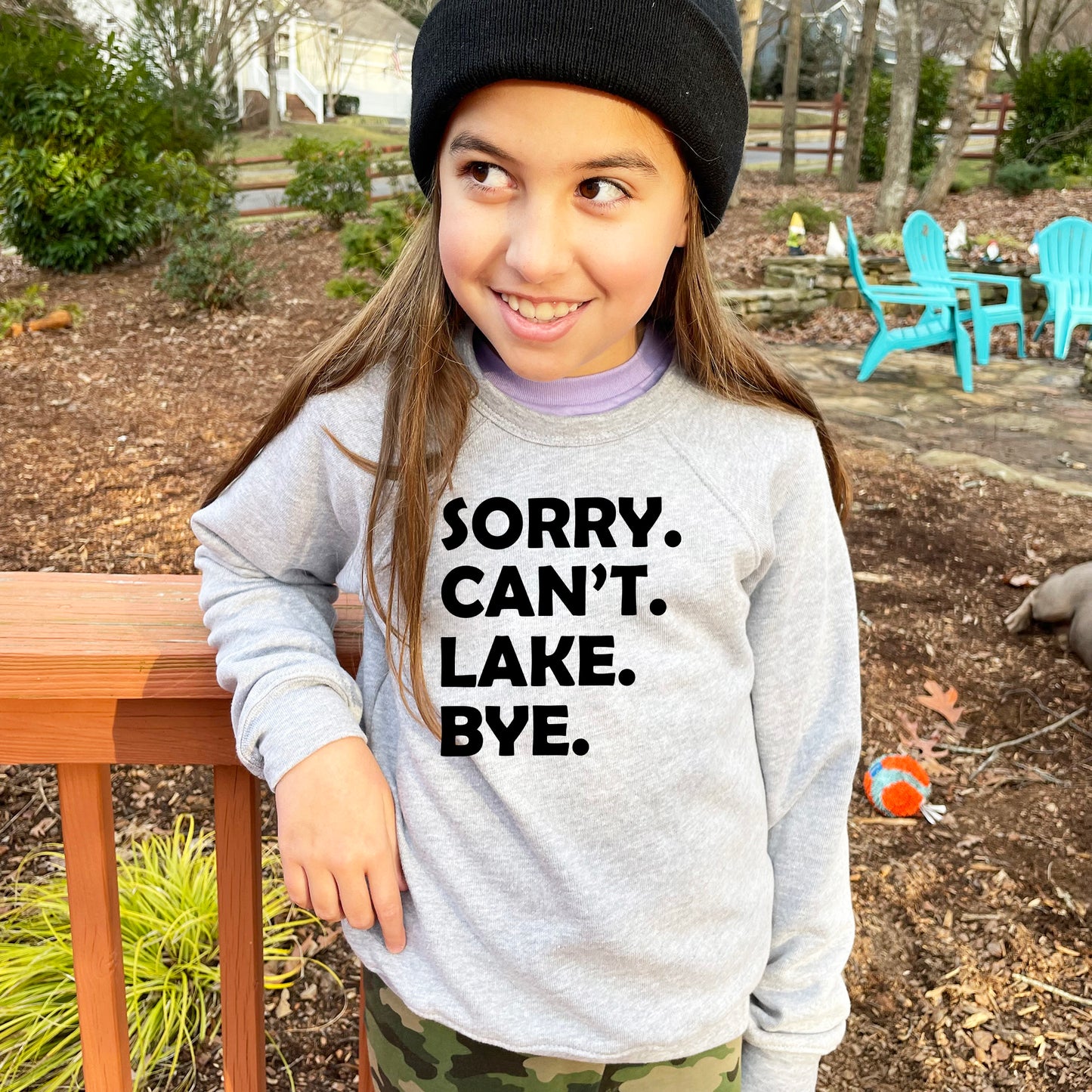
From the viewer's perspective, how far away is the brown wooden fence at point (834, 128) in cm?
1927

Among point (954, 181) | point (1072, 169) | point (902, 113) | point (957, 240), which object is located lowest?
point (957, 240)

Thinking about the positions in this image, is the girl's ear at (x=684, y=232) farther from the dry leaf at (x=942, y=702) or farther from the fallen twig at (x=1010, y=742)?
the dry leaf at (x=942, y=702)

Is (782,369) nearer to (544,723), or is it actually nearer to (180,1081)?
(544,723)

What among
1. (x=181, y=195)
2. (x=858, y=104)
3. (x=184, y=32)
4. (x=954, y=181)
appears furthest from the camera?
(x=858, y=104)

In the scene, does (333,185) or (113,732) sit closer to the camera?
(113,732)

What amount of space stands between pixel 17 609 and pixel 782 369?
3.11 ft

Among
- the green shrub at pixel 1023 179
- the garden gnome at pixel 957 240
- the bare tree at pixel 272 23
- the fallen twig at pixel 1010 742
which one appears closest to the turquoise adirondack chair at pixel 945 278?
the garden gnome at pixel 957 240

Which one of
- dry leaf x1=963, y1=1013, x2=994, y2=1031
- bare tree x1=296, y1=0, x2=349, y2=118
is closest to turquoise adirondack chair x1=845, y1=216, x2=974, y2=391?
dry leaf x1=963, y1=1013, x2=994, y2=1031

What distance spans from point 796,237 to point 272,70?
16263 millimetres

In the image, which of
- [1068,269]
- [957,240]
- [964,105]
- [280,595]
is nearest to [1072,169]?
[964,105]

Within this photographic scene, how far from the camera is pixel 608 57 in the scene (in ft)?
3.41

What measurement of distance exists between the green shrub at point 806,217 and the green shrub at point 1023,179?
12.9 feet

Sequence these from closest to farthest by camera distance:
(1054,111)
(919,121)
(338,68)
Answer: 1. (1054,111)
2. (919,121)
3. (338,68)

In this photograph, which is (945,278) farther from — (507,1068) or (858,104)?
(858,104)
